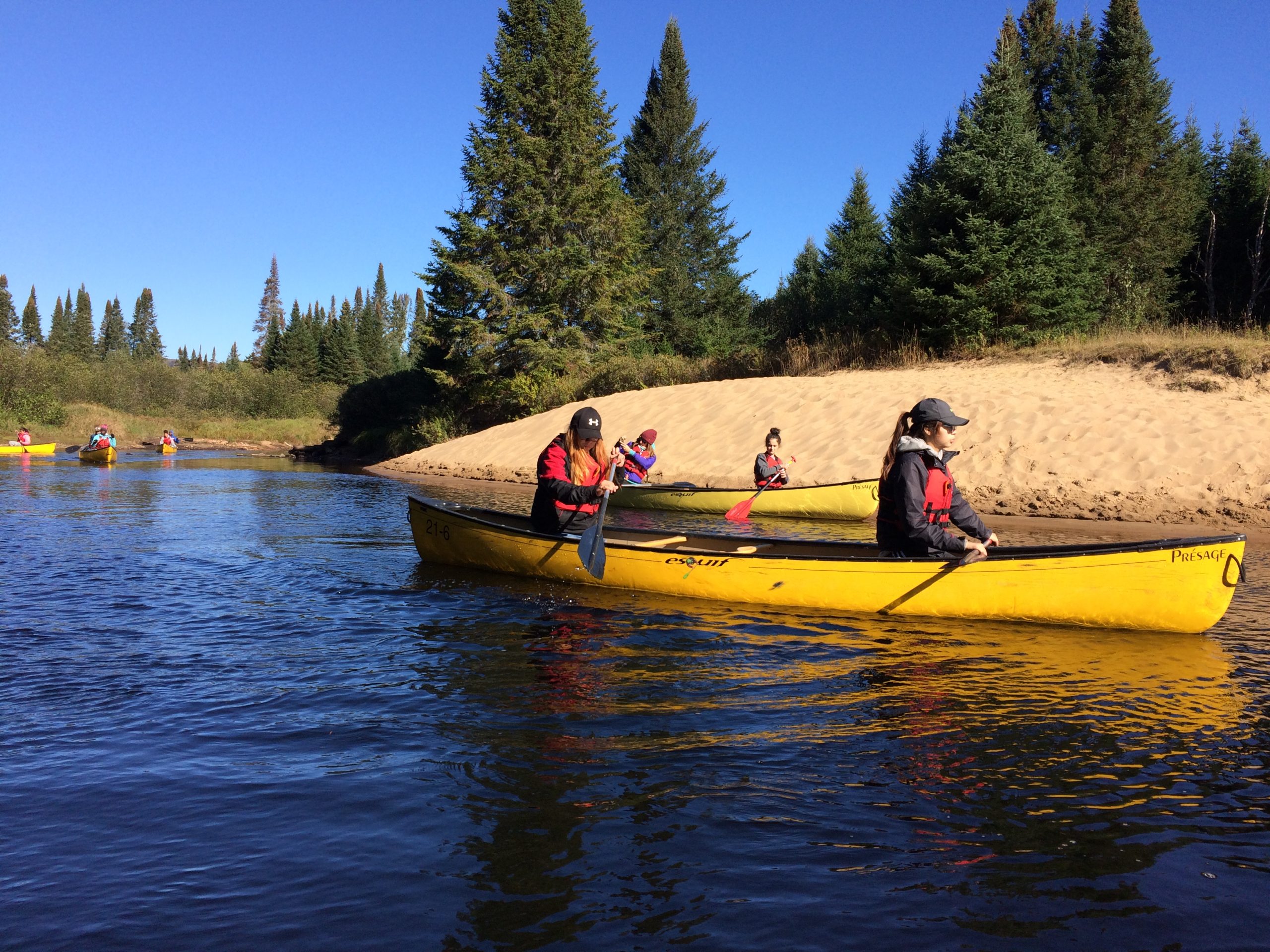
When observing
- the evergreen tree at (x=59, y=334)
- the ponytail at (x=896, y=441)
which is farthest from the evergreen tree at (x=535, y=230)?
the evergreen tree at (x=59, y=334)

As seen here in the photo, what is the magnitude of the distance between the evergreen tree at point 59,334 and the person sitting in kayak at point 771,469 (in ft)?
273

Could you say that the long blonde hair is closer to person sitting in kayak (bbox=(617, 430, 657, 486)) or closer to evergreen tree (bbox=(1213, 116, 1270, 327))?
person sitting in kayak (bbox=(617, 430, 657, 486))

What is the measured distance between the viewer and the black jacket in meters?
6.95

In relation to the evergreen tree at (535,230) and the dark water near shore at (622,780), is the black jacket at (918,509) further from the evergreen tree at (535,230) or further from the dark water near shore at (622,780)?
the evergreen tree at (535,230)

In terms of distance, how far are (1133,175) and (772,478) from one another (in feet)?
84.7

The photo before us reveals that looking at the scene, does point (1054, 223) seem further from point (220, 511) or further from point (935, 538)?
point (220, 511)

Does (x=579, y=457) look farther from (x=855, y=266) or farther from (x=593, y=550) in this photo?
(x=855, y=266)

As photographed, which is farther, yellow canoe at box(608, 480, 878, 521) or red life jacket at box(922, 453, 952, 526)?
yellow canoe at box(608, 480, 878, 521)

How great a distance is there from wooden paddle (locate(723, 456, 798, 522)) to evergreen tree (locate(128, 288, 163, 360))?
12056 cm

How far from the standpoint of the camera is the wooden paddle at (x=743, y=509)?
1459cm

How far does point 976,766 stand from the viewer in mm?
4617

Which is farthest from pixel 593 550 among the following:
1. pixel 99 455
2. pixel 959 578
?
pixel 99 455

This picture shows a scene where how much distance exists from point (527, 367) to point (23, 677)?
2890cm

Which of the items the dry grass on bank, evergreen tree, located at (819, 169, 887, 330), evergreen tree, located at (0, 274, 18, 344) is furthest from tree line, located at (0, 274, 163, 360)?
evergreen tree, located at (819, 169, 887, 330)
